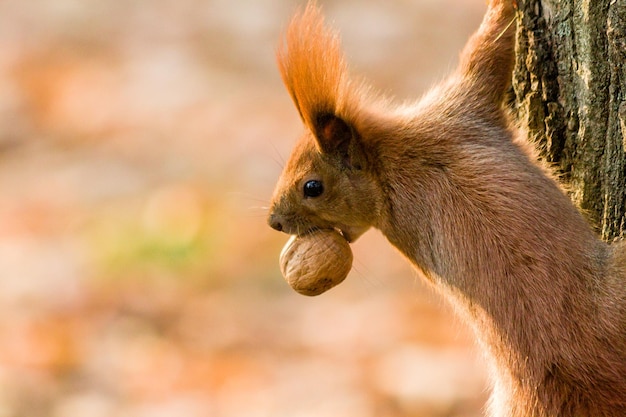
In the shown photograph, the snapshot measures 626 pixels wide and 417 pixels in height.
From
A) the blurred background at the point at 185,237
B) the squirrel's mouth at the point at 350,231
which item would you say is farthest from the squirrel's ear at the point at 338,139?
the blurred background at the point at 185,237

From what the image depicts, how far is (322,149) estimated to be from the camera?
3209 mm

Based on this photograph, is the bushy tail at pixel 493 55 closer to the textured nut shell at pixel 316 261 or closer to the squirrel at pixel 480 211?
the squirrel at pixel 480 211

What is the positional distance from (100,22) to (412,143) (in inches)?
267

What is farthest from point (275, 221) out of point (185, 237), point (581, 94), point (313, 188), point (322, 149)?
point (185, 237)

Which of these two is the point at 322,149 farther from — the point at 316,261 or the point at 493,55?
the point at 493,55

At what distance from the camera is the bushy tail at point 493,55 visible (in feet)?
10.2

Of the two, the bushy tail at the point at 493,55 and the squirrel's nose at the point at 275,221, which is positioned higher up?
the squirrel's nose at the point at 275,221

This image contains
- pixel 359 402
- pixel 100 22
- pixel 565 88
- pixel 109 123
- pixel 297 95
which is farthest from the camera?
pixel 100 22

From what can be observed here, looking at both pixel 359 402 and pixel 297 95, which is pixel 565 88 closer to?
pixel 297 95

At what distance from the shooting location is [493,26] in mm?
3152

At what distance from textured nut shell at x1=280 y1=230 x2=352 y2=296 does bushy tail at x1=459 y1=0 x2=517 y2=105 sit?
0.67 meters

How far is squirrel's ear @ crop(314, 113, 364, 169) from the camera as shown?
124 inches

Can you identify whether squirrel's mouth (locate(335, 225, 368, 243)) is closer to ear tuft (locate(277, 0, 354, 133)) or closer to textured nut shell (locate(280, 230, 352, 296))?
textured nut shell (locate(280, 230, 352, 296))

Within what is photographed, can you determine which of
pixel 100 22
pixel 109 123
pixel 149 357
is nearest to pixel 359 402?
pixel 149 357
